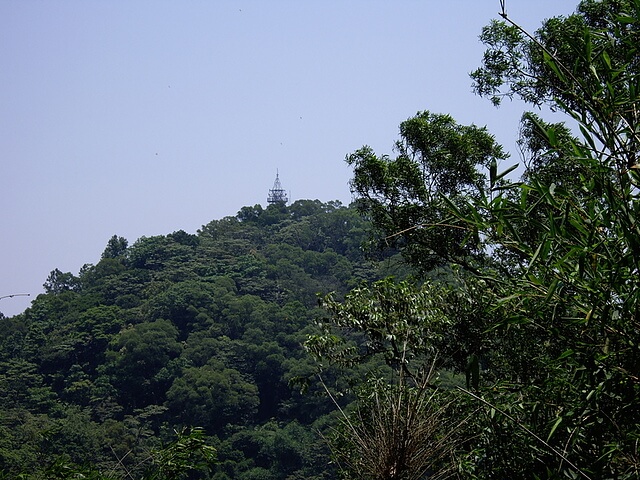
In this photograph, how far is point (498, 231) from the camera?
1.86 metres

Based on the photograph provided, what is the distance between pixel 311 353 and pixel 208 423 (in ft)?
61.3

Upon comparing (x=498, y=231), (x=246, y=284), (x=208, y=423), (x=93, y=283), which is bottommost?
(x=208, y=423)

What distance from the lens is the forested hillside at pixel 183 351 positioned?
20969 mm

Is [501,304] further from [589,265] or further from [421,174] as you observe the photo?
[421,174]

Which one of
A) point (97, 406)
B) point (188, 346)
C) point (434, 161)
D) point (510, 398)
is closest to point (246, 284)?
point (188, 346)

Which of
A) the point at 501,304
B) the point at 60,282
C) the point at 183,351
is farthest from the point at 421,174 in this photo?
the point at 60,282

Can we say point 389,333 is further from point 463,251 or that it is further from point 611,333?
point 611,333

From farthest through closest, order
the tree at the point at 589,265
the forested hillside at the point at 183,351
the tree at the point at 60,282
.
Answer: the tree at the point at 60,282, the forested hillside at the point at 183,351, the tree at the point at 589,265

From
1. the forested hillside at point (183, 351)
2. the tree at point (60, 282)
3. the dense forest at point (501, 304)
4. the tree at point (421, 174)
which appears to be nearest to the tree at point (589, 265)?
the dense forest at point (501, 304)

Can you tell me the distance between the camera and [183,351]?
27016 millimetres

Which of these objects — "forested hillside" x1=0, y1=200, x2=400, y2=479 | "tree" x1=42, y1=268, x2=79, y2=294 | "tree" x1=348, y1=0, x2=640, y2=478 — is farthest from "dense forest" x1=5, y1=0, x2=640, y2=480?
"tree" x1=42, y1=268, x2=79, y2=294

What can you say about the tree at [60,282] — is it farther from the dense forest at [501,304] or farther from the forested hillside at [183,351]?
the dense forest at [501,304]

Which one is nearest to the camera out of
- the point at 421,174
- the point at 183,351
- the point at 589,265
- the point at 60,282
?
the point at 589,265

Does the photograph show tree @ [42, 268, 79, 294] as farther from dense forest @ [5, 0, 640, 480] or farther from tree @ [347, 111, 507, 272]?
tree @ [347, 111, 507, 272]
